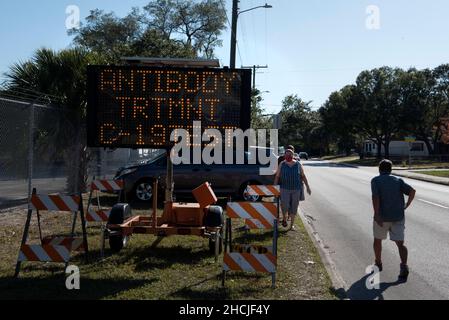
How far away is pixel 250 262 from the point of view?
656 cm

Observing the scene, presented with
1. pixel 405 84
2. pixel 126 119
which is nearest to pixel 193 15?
pixel 405 84

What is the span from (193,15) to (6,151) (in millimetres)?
37691

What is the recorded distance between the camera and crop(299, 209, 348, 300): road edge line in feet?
21.7

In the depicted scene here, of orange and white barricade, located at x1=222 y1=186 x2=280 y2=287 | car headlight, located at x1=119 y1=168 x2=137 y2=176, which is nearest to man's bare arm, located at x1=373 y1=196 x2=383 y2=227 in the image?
orange and white barricade, located at x1=222 y1=186 x2=280 y2=287

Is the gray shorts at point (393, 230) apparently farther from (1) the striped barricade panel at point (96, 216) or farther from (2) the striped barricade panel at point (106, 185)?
(2) the striped barricade panel at point (106, 185)

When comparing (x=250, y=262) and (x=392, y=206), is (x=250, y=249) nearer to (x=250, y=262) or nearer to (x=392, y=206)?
(x=250, y=262)

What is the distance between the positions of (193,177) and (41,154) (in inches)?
166

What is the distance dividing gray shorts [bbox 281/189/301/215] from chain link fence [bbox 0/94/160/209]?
5865mm

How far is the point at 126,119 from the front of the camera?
303 inches

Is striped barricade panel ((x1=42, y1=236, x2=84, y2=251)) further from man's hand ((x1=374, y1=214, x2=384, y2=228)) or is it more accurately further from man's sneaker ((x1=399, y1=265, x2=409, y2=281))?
man's sneaker ((x1=399, y1=265, x2=409, y2=281))

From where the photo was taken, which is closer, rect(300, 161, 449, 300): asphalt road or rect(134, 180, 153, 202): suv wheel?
rect(300, 161, 449, 300): asphalt road

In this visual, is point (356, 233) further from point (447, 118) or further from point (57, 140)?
point (447, 118)

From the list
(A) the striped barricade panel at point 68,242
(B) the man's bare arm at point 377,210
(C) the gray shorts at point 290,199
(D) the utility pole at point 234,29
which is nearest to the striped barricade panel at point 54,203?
(A) the striped barricade panel at point 68,242

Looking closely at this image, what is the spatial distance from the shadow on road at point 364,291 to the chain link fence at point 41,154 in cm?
827
